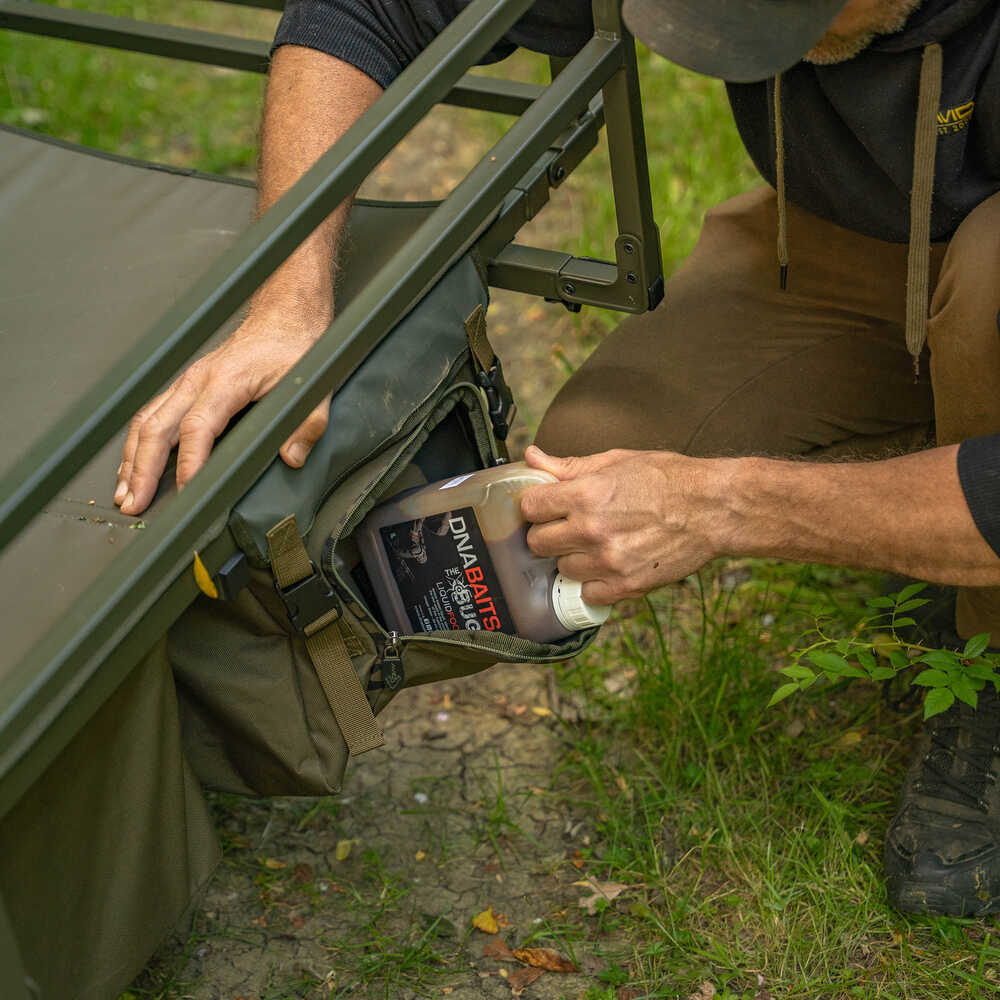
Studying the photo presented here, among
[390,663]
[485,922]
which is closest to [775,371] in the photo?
[390,663]

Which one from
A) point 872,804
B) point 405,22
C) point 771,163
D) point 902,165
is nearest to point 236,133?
point 405,22

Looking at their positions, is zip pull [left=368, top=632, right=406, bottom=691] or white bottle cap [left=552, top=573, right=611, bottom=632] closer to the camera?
zip pull [left=368, top=632, right=406, bottom=691]

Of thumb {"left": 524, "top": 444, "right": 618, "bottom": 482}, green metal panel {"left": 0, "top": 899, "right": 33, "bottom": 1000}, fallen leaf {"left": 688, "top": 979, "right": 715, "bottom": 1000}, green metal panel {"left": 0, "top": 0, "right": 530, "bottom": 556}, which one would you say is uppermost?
green metal panel {"left": 0, "top": 0, "right": 530, "bottom": 556}

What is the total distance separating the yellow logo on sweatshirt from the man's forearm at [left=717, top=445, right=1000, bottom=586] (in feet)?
1.52

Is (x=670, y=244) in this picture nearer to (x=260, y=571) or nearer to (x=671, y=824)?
(x=671, y=824)

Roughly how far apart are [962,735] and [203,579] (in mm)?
1248

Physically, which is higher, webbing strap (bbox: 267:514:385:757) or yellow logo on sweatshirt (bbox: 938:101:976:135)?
yellow logo on sweatshirt (bbox: 938:101:976:135)

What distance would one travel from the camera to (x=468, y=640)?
1.54 metres

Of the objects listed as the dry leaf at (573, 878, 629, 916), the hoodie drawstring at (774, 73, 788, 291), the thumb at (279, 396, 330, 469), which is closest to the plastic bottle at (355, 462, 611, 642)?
the thumb at (279, 396, 330, 469)

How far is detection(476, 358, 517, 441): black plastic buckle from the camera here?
173 centimetres

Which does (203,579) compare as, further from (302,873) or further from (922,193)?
(922,193)

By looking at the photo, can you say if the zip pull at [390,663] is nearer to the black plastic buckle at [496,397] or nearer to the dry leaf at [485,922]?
the black plastic buckle at [496,397]

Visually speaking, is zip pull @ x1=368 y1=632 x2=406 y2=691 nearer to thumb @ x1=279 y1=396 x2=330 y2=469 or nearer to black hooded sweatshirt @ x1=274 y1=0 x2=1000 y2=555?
thumb @ x1=279 y1=396 x2=330 y2=469

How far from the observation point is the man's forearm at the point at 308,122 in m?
1.87
